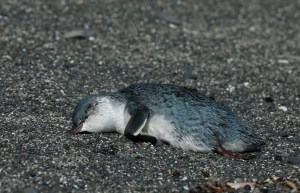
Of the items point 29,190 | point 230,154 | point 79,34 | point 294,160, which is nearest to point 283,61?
point 79,34

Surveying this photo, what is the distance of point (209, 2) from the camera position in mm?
11008

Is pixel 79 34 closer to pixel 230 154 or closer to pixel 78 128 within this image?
pixel 78 128

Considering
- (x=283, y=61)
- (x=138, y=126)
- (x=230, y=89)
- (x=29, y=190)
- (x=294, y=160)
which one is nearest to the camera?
(x=29, y=190)

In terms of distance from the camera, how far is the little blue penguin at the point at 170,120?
19.8 ft

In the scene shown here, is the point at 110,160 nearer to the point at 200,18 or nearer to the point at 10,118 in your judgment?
the point at 10,118

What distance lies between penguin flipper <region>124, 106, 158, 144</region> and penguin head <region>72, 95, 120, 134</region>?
0.27 meters

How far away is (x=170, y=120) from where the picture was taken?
6074 mm

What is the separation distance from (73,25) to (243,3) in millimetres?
3103

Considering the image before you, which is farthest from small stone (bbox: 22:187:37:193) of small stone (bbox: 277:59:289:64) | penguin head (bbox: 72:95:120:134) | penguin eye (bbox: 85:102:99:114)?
small stone (bbox: 277:59:289:64)

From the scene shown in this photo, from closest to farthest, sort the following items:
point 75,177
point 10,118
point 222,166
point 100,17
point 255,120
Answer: point 75,177 → point 222,166 → point 10,118 → point 255,120 → point 100,17

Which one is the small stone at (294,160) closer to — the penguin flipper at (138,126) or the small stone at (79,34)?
the penguin flipper at (138,126)

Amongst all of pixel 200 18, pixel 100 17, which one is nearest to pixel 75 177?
pixel 100 17

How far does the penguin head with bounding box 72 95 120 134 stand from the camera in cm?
628

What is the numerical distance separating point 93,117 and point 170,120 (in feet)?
2.42
